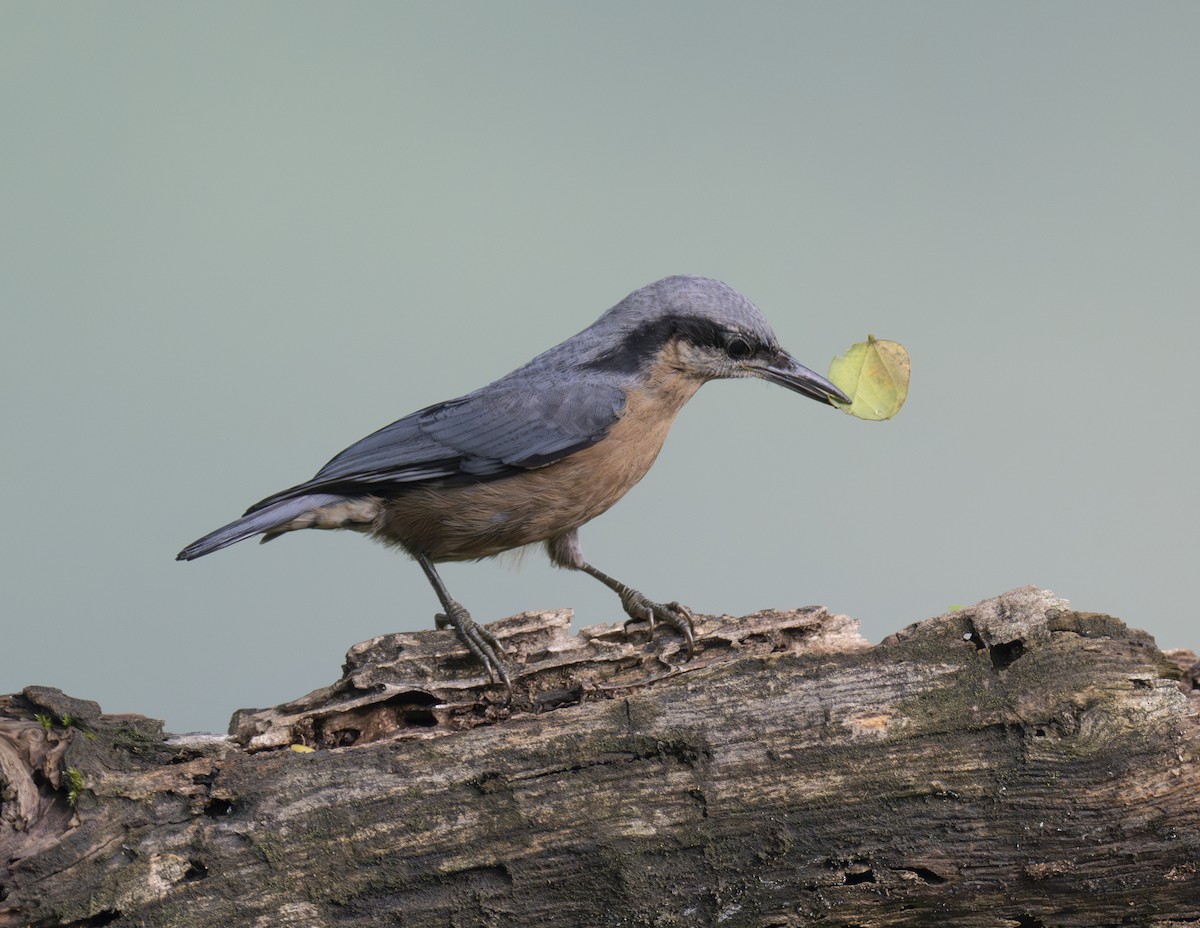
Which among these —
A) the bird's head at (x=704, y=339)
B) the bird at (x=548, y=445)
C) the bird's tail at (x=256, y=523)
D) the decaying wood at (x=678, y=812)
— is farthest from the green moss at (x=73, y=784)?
the bird's head at (x=704, y=339)

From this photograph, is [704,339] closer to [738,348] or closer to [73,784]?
[738,348]

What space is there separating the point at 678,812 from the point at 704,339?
1935 millimetres

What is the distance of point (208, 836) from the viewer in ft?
13.6

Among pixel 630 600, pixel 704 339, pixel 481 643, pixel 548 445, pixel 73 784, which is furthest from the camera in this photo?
pixel 630 600

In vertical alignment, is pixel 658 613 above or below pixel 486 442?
below

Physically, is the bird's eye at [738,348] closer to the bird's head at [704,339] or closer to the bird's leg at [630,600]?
the bird's head at [704,339]

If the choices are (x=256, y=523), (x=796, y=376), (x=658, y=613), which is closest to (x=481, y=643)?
(x=658, y=613)

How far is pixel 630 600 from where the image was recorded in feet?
17.5

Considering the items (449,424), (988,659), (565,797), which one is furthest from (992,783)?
(449,424)

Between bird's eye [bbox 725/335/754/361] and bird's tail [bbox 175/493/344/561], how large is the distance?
1686mm

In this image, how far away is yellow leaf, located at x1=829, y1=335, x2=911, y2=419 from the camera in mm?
5180

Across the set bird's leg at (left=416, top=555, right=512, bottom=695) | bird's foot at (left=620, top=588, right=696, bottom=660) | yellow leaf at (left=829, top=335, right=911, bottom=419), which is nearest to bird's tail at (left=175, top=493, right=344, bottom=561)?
bird's leg at (left=416, top=555, right=512, bottom=695)

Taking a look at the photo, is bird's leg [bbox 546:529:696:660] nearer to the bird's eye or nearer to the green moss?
the bird's eye

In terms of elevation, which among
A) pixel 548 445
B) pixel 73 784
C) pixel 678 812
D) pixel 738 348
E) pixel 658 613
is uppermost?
pixel 738 348
